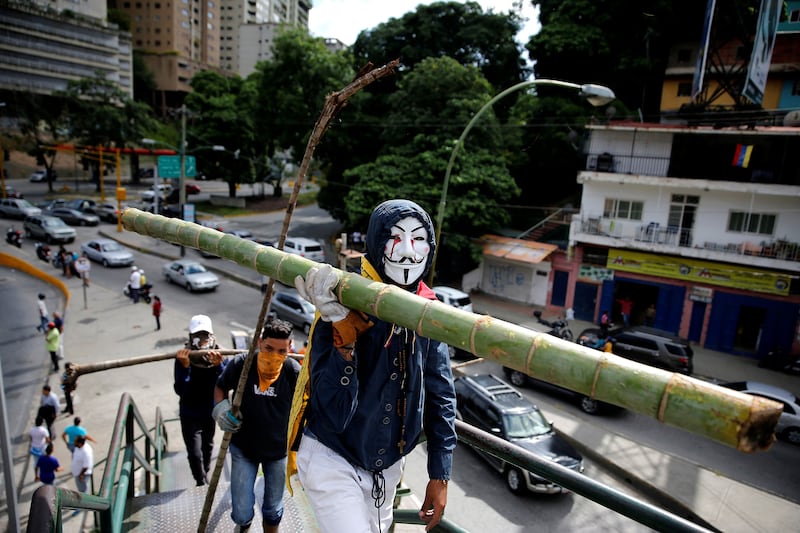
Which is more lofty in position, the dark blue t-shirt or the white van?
the white van

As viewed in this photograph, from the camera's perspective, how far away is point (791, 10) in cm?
1811

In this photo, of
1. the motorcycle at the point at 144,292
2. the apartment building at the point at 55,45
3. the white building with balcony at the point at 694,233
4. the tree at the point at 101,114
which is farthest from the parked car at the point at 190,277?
the apartment building at the point at 55,45

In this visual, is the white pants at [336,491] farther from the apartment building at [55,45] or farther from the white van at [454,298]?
the apartment building at [55,45]

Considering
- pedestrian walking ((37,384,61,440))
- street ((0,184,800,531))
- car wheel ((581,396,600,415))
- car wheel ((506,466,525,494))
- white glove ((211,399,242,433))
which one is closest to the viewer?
white glove ((211,399,242,433))

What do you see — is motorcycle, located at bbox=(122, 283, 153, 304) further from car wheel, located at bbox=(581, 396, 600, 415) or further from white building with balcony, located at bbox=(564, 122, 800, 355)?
white building with balcony, located at bbox=(564, 122, 800, 355)

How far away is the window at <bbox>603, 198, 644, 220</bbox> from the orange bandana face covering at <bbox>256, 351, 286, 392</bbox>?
63.0 feet

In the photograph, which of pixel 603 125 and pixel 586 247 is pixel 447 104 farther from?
pixel 586 247

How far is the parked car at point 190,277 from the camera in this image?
72.1 ft

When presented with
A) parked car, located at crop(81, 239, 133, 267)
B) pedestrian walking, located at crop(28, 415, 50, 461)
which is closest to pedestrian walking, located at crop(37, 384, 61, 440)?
pedestrian walking, located at crop(28, 415, 50, 461)

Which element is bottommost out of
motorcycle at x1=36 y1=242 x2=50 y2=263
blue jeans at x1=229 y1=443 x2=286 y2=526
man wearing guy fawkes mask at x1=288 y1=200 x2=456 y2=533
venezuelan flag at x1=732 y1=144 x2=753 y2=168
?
motorcycle at x1=36 y1=242 x2=50 y2=263

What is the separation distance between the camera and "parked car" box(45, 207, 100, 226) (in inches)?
1316

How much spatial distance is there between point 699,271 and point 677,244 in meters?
1.25

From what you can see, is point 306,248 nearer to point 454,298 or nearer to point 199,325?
point 454,298

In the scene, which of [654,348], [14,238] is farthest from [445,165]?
[14,238]
